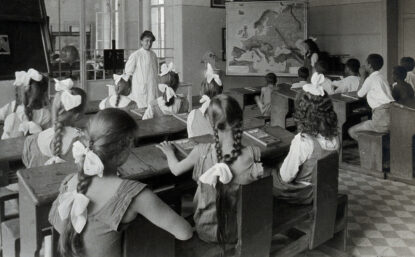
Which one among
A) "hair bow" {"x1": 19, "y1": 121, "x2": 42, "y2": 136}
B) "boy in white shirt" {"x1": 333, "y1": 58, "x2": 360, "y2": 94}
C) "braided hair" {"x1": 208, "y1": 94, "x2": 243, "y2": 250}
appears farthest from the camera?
"boy in white shirt" {"x1": 333, "y1": 58, "x2": 360, "y2": 94}

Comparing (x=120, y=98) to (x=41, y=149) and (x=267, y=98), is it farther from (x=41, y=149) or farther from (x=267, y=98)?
(x=267, y=98)

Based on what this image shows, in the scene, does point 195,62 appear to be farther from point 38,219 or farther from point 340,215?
point 38,219

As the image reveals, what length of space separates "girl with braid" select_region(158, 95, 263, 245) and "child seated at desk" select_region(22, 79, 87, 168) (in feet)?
2.42

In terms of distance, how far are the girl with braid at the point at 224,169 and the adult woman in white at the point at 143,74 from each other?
173 inches

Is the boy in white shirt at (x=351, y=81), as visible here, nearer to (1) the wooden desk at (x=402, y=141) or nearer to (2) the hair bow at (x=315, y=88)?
(1) the wooden desk at (x=402, y=141)

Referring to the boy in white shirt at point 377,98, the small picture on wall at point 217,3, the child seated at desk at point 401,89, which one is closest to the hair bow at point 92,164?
the boy in white shirt at point 377,98

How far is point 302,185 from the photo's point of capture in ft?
9.46

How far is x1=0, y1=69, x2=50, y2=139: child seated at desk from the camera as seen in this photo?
3373 millimetres

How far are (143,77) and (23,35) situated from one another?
12.9 feet

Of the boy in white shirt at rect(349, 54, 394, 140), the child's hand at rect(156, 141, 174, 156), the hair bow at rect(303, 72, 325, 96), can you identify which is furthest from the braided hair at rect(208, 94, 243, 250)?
the boy in white shirt at rect(349, 54, 394, 140)

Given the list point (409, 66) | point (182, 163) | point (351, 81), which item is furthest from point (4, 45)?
point (409, 66)

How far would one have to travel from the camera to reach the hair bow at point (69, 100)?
2.56m

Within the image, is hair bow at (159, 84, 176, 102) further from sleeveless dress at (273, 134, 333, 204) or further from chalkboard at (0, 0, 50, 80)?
sleeveless dress at (273, 134, 333, 204)

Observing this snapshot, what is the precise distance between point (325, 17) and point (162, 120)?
7007 millimetres
